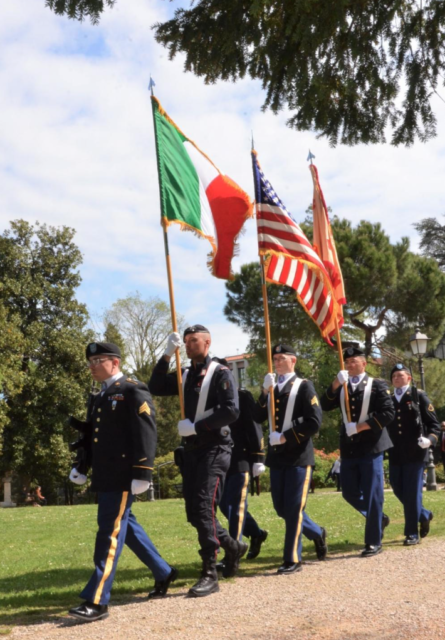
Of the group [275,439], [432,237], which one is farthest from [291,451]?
[432,237]

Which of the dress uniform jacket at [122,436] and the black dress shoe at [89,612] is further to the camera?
the dress uniform jacket at [122,436]

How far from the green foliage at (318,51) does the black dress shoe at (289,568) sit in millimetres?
3893

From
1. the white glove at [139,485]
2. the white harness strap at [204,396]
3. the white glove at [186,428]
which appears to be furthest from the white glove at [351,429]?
the white glove at [139,485]

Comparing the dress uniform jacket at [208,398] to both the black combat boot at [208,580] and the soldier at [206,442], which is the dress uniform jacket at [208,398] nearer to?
the soldier at [206,442]

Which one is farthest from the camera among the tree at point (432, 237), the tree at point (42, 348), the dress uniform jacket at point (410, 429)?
the tree at point (432, 237)

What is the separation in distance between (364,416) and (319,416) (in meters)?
0.90

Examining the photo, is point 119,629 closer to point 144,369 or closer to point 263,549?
point 263,549

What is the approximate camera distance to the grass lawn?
6352 millimetres

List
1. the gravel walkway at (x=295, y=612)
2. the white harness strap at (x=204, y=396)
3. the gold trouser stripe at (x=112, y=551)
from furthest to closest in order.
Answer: the white harness strap at (x=204, y=396) → the gold trouser stripe at (x=112, y=551) → the gravel walkway at (x=295, y=612)

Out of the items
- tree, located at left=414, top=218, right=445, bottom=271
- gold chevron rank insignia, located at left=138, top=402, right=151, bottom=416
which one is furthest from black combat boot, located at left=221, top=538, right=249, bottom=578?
tree, located at left=414, top=218, right=445, bottom=271

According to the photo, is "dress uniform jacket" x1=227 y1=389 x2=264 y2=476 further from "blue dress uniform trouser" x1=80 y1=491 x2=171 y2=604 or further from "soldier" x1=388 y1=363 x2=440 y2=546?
"soldier" x1=388 y1=363 x2=440 y2=546

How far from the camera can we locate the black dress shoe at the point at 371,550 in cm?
755

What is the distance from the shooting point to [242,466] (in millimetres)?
7430

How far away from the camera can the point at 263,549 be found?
8648mm
